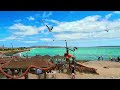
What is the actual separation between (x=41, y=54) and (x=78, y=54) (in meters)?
0.60

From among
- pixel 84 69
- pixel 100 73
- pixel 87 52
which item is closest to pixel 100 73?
pixel 100 73

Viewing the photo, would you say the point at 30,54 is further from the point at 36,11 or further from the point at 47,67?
the point at 36,11

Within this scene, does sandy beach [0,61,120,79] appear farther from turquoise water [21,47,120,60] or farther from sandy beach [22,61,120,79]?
turquoise water [21,47,120,60]

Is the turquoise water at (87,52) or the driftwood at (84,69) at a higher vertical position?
the turquoise water at (87,52)

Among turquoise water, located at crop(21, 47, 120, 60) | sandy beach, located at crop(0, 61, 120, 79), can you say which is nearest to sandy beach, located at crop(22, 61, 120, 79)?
sandy beach, located at crop(0, 61, 120, 79)

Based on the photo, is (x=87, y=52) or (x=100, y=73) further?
(x=87, y=52)

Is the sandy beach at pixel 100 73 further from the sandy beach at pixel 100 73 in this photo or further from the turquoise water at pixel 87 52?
the turquoise water at pixel 87 52

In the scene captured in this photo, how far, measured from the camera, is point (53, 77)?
4.51 metres

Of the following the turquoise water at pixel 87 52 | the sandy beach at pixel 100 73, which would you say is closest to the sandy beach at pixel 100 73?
the sandy beach at pixel 100 73

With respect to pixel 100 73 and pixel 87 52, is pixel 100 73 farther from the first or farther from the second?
pixel 87 52
